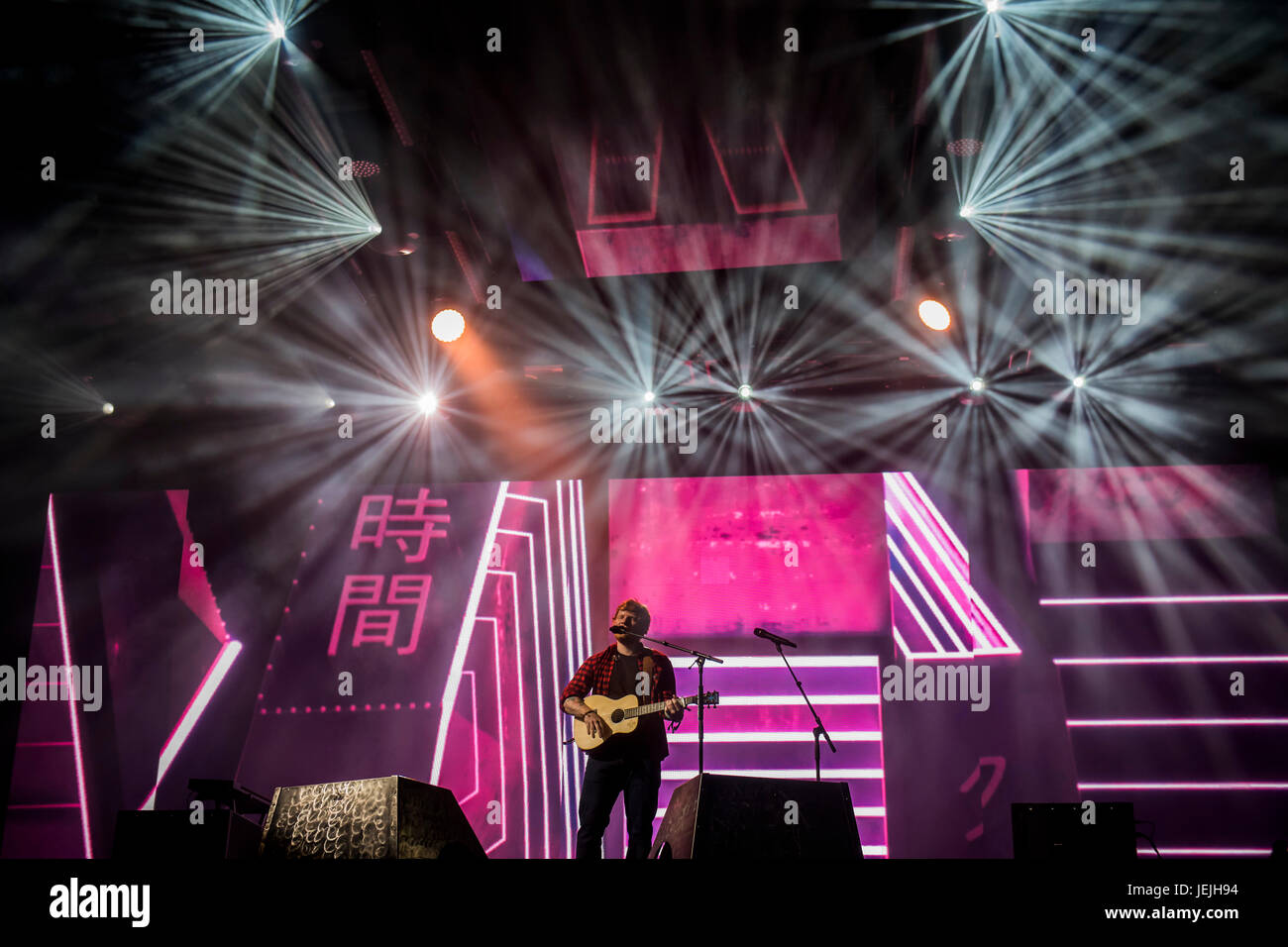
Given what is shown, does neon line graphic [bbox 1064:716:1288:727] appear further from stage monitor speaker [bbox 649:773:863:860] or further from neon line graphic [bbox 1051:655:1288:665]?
stage monitor speaker [bbox 649:773:863:860]

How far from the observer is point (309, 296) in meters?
5.41

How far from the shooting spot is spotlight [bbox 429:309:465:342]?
4918mm

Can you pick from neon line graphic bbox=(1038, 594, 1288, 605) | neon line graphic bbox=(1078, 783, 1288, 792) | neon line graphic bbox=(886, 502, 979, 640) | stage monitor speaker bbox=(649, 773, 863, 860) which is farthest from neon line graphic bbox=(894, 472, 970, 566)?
stage monitor speaker bbox=(649, 773, 863, 860)

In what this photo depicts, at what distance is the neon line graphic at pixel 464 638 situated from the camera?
19.5 ft

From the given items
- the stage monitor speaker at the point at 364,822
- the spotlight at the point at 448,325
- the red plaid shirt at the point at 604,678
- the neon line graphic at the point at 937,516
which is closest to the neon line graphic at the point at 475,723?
the red plaid shirt at the point at 604,678

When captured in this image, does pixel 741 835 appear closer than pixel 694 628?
Yes

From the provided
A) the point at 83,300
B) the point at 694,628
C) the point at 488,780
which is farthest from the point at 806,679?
the point at 83,300

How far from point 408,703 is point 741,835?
13.0 feet

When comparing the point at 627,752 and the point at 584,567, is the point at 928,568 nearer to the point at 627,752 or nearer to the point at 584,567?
the point at 584,567

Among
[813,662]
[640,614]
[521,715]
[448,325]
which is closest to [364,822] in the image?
[640,614]

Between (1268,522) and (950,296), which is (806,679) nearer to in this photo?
(950,296)

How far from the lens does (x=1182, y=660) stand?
19.0 feet

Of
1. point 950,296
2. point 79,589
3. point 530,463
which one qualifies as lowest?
point 79,589

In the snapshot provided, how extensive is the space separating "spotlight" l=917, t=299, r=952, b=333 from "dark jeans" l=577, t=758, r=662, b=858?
2923 millimetres
